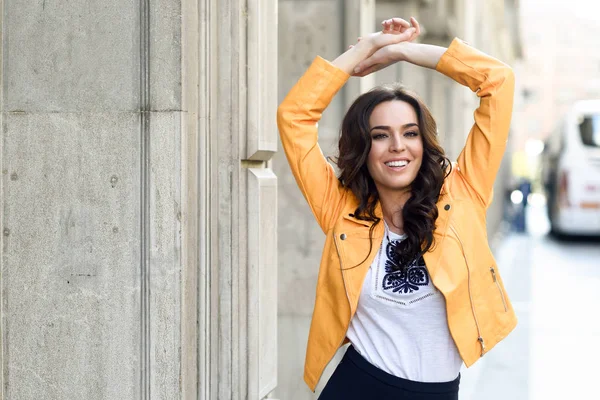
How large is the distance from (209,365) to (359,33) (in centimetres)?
359

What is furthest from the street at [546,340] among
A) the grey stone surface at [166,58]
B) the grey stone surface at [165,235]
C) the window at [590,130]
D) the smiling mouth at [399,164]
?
the smiling mouth at [399,164]

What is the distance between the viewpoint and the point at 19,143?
3.56 metres

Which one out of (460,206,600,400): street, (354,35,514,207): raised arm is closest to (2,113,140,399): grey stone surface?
(354,35,514,207): raised arm

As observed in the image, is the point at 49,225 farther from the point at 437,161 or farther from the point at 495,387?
the point at 495,387

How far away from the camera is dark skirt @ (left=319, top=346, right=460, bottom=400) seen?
264cm

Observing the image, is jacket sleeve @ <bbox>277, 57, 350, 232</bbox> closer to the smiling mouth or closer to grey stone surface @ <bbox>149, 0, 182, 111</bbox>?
the smiling mouth

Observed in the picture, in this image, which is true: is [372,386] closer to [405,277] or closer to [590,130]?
[405,277]

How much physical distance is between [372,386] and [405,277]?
0.33 meters

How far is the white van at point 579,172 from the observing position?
1842 centimetres

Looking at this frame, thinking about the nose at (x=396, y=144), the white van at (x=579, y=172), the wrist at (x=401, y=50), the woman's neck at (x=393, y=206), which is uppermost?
the wrist at (x=401, y=50)

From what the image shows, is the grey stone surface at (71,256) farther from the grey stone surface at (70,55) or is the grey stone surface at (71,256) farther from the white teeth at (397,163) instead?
the white teeth at (397,163)

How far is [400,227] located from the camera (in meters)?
2.83

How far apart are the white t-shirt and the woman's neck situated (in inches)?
5.5

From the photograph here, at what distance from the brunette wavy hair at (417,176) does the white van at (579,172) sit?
53.4 ft
